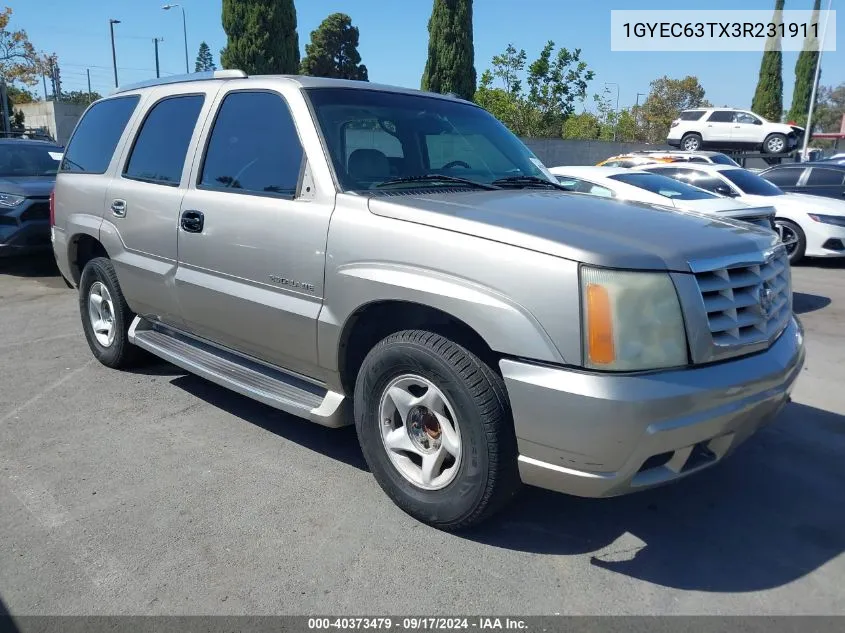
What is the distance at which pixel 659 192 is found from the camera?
353 inches

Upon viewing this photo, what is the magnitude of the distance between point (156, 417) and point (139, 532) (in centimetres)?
138

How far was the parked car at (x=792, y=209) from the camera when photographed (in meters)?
10.5

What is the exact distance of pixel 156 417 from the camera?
428 cm

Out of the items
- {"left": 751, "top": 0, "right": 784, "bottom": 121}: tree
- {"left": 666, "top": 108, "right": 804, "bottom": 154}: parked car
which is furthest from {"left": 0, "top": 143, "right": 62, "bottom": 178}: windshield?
{"left": 751, "top": 0, "right": 784, "bottom": 121}: tree

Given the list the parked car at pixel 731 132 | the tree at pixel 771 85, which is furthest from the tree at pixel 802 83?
the parked car at pixel 731 132

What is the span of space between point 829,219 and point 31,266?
471 inches

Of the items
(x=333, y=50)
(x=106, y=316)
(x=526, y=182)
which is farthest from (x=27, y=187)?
(x=333, y=50)

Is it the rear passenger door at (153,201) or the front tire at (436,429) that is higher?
the rear passenger door at (153,201)

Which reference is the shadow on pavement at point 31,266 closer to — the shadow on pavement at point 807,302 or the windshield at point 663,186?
the windshield at point 663,186

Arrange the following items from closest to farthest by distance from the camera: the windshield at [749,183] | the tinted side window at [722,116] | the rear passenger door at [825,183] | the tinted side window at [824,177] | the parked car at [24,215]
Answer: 1. the parked car at [24,215]
2. the windshield at [749,183]
3. the rear passenger door at [825,183]
4. the tinted side window at [824,177]
5. the tinted side window at [722,116]

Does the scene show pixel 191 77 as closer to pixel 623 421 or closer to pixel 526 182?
pixel 526 182

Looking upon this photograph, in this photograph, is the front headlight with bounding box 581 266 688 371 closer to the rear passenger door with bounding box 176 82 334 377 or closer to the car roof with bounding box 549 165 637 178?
the rear passenger door with bounding box 176 82 334 377

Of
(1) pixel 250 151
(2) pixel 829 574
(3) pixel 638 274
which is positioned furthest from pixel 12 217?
(2) pixel 829 574

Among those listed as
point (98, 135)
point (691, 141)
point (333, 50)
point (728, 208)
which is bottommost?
point (728, 208)
